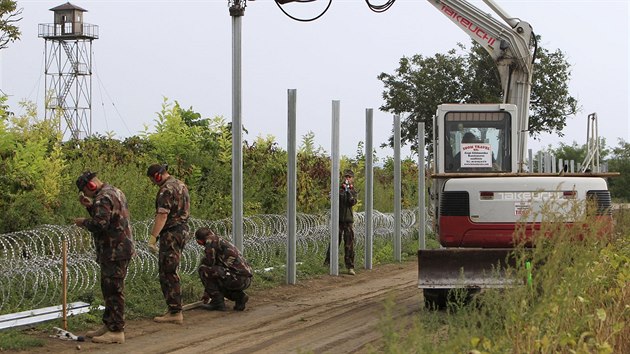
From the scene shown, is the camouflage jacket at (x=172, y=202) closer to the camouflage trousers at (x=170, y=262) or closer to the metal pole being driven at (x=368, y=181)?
the camouflage trousers at (x=170, y=262)

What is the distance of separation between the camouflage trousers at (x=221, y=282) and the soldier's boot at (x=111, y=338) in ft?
9.44

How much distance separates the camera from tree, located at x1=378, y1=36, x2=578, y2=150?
47188 mm

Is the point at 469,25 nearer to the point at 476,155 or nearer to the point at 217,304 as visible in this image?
the point at 476,155

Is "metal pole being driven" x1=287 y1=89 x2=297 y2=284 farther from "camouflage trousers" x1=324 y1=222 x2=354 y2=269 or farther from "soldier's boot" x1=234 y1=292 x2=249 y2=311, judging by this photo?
"soldier's boot" x1=234 y1=292 x2=249 y2=311

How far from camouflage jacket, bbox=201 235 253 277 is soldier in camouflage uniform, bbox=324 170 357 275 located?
663 centimetres

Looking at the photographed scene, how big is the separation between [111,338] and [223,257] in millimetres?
3152

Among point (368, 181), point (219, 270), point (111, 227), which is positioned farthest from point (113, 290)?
point (368, 181)

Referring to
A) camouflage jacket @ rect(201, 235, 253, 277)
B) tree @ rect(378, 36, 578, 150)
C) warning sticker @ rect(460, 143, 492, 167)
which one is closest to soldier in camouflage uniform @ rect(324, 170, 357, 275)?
warning sticker @ rect(460, 143, 492, 167)

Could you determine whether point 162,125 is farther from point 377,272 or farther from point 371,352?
point 371,352

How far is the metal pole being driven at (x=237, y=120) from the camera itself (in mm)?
17422

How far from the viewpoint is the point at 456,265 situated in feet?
48.5

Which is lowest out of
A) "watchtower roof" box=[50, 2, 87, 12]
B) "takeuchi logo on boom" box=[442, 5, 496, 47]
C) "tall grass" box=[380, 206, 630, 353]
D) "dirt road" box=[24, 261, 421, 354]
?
"dirt road" box=[24, 261, 421, 354]

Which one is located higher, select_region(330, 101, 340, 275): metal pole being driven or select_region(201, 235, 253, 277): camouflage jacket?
select_region(330, 101, 340, 275): metal pole being driven

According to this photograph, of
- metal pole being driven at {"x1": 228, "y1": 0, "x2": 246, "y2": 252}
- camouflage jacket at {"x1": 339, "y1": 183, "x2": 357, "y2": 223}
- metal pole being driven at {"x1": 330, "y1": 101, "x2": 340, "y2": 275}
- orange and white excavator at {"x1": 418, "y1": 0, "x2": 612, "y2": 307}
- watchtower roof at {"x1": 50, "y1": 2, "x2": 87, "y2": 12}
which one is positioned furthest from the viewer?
watchtower roof at {"x1": 50, "y1": 2, "x2": 87, "y2": 12}
